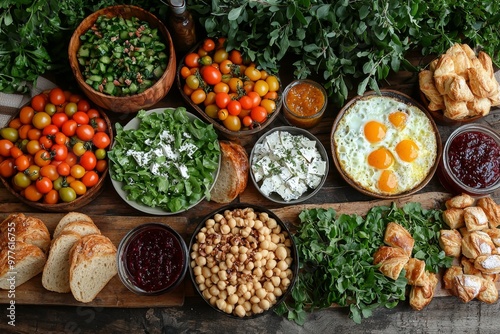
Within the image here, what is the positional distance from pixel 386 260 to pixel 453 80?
5.03 feet

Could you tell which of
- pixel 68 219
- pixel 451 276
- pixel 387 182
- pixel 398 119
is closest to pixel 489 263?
pixel 451 276

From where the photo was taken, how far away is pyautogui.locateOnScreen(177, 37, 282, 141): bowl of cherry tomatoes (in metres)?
3.98

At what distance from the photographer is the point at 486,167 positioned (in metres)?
4.10

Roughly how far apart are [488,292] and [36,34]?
409 cm

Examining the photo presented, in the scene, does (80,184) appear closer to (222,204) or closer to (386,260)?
(222,204)

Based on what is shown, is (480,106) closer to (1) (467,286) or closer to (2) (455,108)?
(2) (455,108)

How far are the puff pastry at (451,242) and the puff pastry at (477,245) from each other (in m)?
0.05

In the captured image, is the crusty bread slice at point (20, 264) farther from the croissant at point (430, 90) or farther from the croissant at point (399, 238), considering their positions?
the croissant at point (430, 90)

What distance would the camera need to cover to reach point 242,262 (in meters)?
3.71

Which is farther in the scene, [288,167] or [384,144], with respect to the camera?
[384,144]

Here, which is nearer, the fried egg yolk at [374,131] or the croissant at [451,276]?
the croissant at [451,276]

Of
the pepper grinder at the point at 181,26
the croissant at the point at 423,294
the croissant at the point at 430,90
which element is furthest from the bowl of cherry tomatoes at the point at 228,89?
the croissant at the point at 423,294

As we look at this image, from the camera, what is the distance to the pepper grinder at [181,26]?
365 centimetres

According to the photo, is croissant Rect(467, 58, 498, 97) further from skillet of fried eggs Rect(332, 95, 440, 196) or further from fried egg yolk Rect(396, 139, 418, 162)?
fried egg yolk Rect(396, 139, 418, 162)
